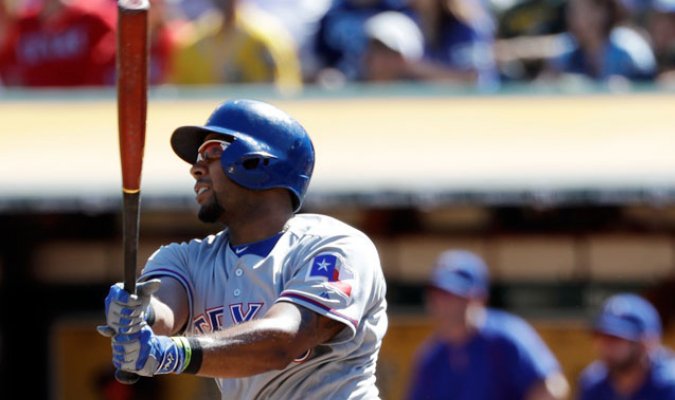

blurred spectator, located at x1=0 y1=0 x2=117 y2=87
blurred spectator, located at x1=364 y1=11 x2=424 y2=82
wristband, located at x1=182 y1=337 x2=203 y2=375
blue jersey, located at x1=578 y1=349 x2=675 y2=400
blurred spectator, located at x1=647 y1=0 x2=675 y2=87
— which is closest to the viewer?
wristband, located at x1=182 y1=337 x2=203 y2=375

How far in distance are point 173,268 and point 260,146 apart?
0.37m

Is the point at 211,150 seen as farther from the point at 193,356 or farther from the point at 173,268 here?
the point at 193,356

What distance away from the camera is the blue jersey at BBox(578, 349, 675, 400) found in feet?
23.4

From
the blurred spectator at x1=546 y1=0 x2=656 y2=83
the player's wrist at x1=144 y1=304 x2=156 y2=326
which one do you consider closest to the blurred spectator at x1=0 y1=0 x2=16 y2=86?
the blurred spectator at x1=546 y1=0 x2=656 y2=83

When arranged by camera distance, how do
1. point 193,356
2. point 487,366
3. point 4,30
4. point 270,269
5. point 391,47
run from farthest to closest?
1. point 4,30
2. point 391,47
3. point 487,366
4. point 270,269
5. point 193,356

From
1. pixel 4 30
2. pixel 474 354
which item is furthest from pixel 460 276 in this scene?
pixel 4 30

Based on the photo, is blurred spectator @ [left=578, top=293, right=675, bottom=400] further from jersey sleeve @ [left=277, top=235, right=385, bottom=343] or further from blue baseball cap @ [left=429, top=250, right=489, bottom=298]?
jersey sleeve @ [left=277, top=235, right=385, bottom=343]

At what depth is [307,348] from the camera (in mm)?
3775

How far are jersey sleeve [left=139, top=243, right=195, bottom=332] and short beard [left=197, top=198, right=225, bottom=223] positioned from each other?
13 cm

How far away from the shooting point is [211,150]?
159 inches

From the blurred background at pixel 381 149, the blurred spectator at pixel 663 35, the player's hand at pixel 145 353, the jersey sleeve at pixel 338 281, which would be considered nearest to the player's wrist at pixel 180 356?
the player's hand at pixel 145 353

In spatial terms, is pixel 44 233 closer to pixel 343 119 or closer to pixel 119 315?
pixel 343 119

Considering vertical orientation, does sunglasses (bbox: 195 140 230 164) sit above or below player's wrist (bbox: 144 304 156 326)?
above

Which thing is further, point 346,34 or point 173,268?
point 346,34
